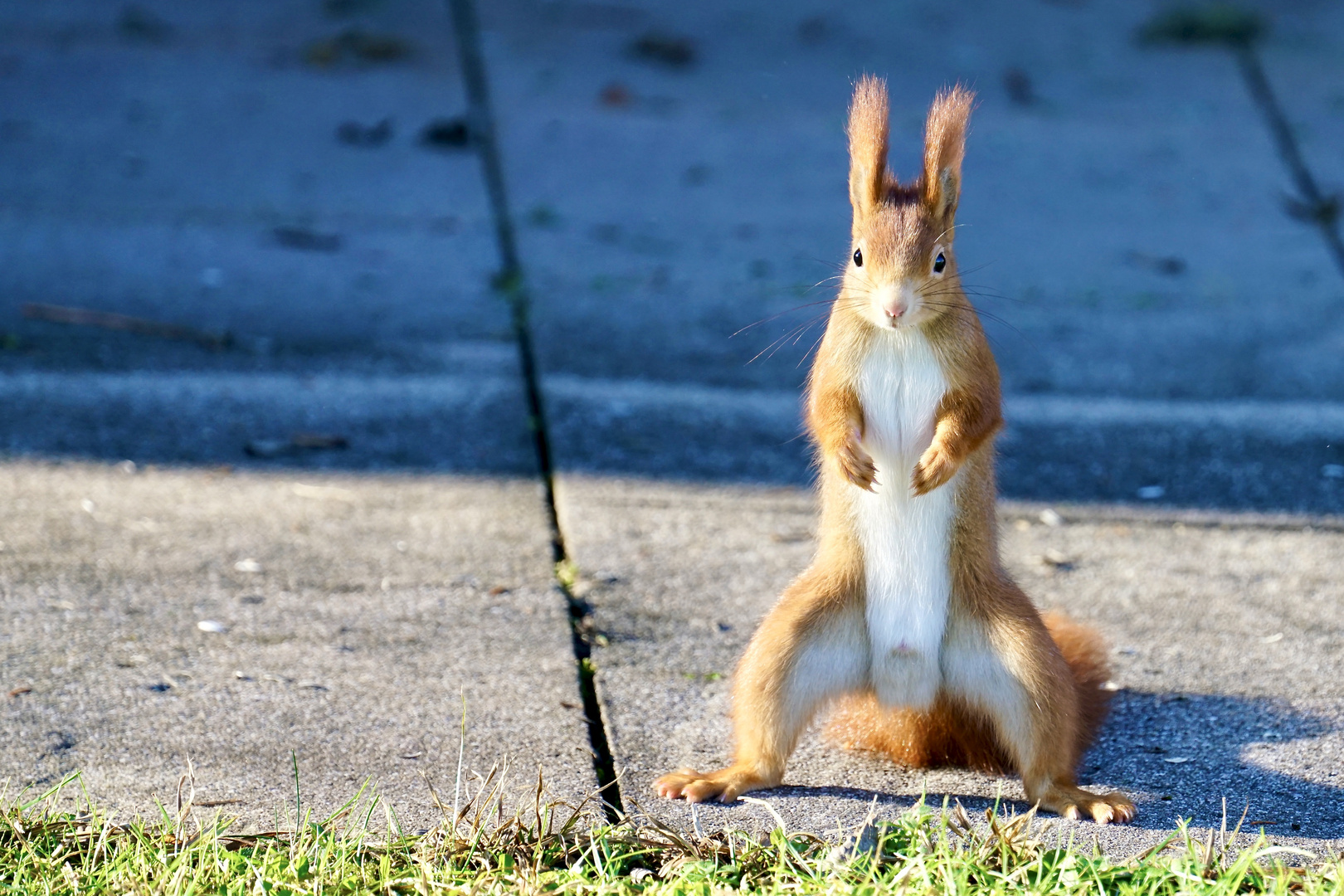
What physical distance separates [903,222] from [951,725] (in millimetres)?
864

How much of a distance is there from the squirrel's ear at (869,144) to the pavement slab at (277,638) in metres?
1.06

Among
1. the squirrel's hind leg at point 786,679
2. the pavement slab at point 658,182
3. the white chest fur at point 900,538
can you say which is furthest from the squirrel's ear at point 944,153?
the pavement slab at point 658,182

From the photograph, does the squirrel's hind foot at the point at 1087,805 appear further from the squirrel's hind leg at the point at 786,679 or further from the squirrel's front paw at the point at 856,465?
the squirrel's front paw at the point at 856,465

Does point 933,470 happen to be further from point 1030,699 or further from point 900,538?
point 1030,699

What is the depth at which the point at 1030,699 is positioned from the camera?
2.44 meters

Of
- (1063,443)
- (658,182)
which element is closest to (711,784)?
(1063,443)

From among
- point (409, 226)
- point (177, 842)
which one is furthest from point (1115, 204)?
point (177, 842)

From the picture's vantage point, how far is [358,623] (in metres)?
3.16

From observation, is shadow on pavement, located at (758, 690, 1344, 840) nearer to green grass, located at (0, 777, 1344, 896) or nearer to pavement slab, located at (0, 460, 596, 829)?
green grass, located at (0, 777, 1344, 896)

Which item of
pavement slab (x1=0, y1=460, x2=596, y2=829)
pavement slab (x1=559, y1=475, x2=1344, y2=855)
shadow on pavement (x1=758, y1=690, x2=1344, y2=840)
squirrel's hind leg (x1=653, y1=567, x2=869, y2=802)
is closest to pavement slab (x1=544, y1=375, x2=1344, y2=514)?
pavement slab (x1=559, y1=475, x2=1344, y2=855)

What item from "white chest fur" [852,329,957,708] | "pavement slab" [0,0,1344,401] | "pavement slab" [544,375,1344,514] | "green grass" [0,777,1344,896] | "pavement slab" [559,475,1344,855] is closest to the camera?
"green grass" [0,777,1344,896]

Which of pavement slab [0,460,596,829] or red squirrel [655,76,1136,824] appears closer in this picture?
red squirrel [655,76,1136,824]

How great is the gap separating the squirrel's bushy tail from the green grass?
23 cm

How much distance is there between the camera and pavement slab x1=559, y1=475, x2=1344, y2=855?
256cm
